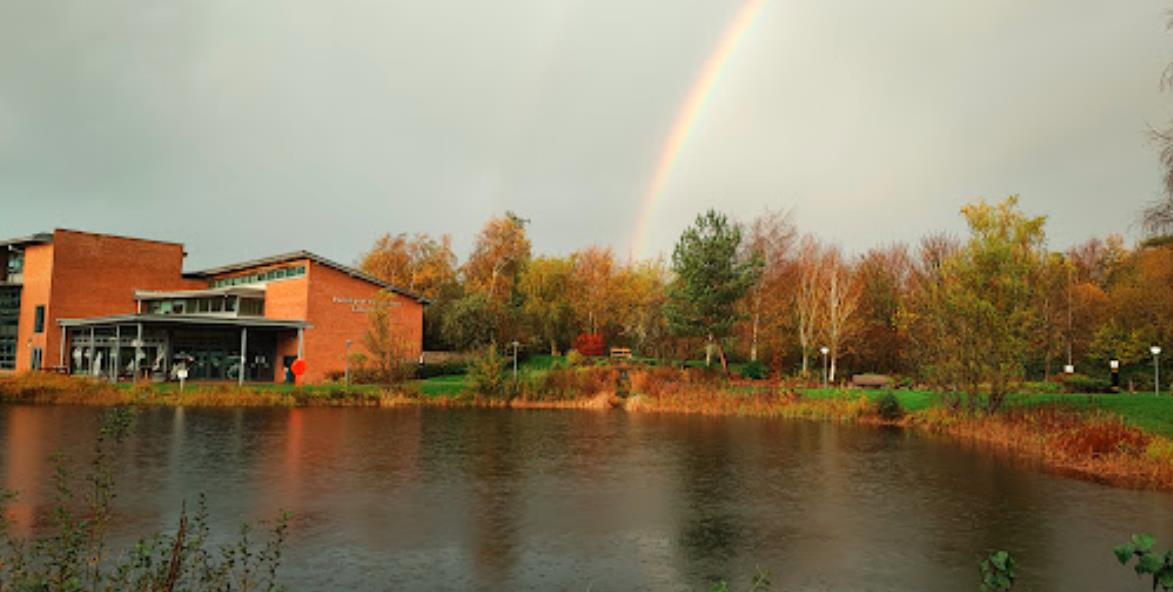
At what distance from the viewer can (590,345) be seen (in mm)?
58688

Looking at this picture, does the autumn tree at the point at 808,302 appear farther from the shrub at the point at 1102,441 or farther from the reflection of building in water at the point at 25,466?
the reflection of building in water at the point at 25,466

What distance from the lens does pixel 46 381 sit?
3681cm

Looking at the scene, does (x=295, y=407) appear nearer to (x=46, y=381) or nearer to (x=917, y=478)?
(x=46, y=381)

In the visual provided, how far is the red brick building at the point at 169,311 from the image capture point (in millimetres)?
49156

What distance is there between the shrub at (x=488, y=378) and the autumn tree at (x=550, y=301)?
69.2 feet

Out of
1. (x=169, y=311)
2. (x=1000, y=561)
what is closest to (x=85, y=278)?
(x=169, y=311)

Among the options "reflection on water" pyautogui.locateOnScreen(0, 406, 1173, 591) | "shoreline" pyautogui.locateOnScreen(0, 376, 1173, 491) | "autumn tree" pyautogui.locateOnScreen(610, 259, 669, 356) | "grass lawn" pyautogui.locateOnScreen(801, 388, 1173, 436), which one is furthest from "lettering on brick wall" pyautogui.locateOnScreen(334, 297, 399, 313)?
"grass lawn" pyautogui.locateOnScreen(801, 388, 1173, 436)

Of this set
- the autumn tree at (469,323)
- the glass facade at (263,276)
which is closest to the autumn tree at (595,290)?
the autumn tree at (469,323)

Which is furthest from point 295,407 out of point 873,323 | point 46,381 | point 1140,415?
point 873,323

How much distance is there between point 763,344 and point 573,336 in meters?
17.3

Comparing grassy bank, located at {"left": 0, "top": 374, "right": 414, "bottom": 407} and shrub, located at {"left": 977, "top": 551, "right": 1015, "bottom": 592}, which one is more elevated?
shrub, located at {"left": 977, "top": 551, "right": 1015, "bottom": 592}

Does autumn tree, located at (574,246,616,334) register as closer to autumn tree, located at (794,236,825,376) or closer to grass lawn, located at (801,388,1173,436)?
autumn tree, located at (794,236,825,376)

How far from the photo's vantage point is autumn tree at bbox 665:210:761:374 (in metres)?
44.6

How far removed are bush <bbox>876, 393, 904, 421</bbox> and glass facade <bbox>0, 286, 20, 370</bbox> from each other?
57554 millimetres
